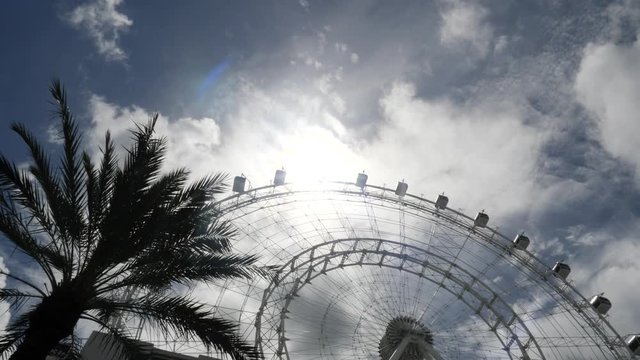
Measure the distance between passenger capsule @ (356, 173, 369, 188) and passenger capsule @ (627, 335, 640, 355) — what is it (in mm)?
18713

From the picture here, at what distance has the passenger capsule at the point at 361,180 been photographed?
30.8 meters

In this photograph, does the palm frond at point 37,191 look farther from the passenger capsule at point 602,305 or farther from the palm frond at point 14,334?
the passenger capsule at point 602,305

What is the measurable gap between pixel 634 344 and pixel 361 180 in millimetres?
19217

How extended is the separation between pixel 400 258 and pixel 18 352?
2553cm

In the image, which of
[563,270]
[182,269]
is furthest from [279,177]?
[563,270]

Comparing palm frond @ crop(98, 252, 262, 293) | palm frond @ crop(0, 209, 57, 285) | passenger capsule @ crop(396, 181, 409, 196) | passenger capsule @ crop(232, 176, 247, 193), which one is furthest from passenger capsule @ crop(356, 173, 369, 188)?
palm frond @ crop(0, 209, 57, 285)

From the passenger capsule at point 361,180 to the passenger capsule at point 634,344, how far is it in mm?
18713

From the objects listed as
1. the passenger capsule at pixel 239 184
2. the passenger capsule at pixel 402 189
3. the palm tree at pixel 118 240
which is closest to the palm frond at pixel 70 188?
the palm tree at pixel 118 240

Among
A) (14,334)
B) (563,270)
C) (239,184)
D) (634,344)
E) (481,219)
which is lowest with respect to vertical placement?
(14,334)

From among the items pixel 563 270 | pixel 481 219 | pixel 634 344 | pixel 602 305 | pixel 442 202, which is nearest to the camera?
pixel 634 344

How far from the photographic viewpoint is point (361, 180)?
30781mm

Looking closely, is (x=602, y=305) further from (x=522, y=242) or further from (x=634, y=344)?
(x=522, y=242)

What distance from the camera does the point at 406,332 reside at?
28562 mm

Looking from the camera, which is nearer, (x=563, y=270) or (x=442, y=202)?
(x=563, y=270)
